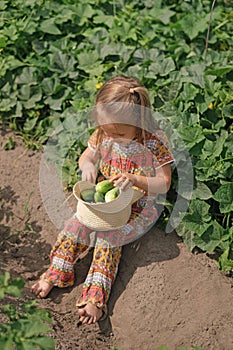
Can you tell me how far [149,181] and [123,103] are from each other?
17.7 inches

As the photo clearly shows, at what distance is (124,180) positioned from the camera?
294 cm

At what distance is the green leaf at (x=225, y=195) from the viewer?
320cm

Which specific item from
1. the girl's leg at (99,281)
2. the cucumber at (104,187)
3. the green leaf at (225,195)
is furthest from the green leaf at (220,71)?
the girl's leg at (99,281)

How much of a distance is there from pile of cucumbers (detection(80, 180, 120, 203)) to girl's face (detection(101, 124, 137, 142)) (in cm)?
25

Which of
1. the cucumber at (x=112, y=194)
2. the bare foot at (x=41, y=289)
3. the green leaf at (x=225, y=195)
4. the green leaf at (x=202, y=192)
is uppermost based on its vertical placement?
the cucumber at (x=112, y=194)

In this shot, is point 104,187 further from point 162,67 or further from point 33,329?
point 162,67

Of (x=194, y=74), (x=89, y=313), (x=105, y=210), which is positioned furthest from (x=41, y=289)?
(x=194, y=74)

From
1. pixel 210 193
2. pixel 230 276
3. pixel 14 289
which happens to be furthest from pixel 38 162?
pixel 14 289

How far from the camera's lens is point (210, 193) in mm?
3277

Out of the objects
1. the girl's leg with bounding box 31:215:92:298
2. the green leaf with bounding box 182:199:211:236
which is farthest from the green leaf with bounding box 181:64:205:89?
the girl's leg with bounding box 31:215:92:298

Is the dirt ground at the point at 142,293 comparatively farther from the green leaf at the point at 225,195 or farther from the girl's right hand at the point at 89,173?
the girl's right hand at the point at 89,173

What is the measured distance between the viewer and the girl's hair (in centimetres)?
288

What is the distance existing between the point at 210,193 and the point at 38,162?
3.96ft

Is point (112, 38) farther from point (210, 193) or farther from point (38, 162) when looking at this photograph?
point (210, 193)
